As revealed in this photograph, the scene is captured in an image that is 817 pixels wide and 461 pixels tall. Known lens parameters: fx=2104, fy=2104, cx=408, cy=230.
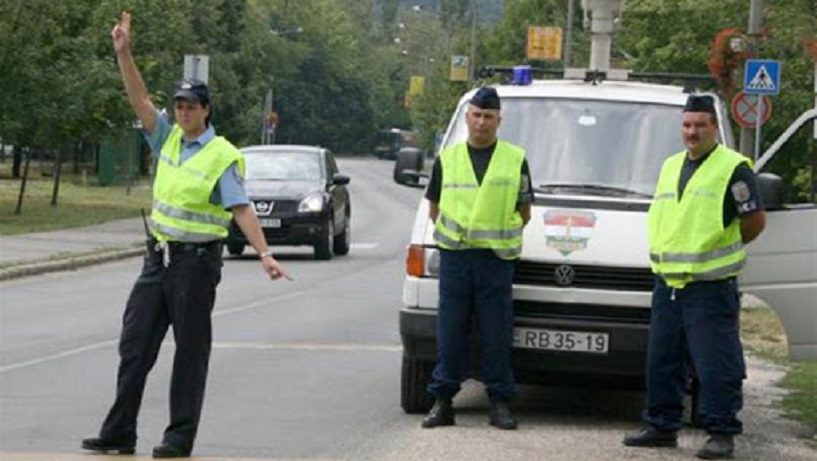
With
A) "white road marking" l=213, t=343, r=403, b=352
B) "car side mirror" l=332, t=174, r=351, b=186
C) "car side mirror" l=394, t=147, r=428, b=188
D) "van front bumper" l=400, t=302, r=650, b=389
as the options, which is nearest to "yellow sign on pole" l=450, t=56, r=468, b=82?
"car side mirror" l=332, t=174, r=351, b=186

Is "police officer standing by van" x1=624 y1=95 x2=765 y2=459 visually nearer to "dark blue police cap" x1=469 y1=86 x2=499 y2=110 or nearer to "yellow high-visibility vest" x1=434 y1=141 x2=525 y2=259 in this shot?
"yellow high-visibility vest" x1=434 y1=141 x2=525 y2=259

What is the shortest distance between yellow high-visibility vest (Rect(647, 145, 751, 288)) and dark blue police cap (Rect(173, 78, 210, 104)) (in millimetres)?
2572

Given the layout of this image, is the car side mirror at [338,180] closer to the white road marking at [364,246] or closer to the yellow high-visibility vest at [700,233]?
the white road marking at [364,246]

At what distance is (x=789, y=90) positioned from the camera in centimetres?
3509

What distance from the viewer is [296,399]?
13.4 meters

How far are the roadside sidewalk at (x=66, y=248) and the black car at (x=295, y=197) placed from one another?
1958 millimetres

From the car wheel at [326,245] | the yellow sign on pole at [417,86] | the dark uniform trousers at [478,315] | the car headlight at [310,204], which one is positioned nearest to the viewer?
the dark uniform trousers at [478,315]

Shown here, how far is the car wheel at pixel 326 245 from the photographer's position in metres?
31.0

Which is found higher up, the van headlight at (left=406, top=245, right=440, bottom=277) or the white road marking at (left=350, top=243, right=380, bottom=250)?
the van headlight at (left=406, top=245, right=440, bottom=277)

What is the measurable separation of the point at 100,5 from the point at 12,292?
19.3 m

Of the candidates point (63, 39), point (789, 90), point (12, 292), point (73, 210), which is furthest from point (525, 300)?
point (73, 210)

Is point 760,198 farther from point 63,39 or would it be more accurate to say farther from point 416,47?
point 416,47

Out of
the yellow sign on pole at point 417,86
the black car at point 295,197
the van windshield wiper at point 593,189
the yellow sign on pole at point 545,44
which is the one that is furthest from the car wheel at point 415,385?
the yellow sign on pole at point 417,86

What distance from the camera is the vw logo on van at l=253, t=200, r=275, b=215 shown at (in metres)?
30.3
